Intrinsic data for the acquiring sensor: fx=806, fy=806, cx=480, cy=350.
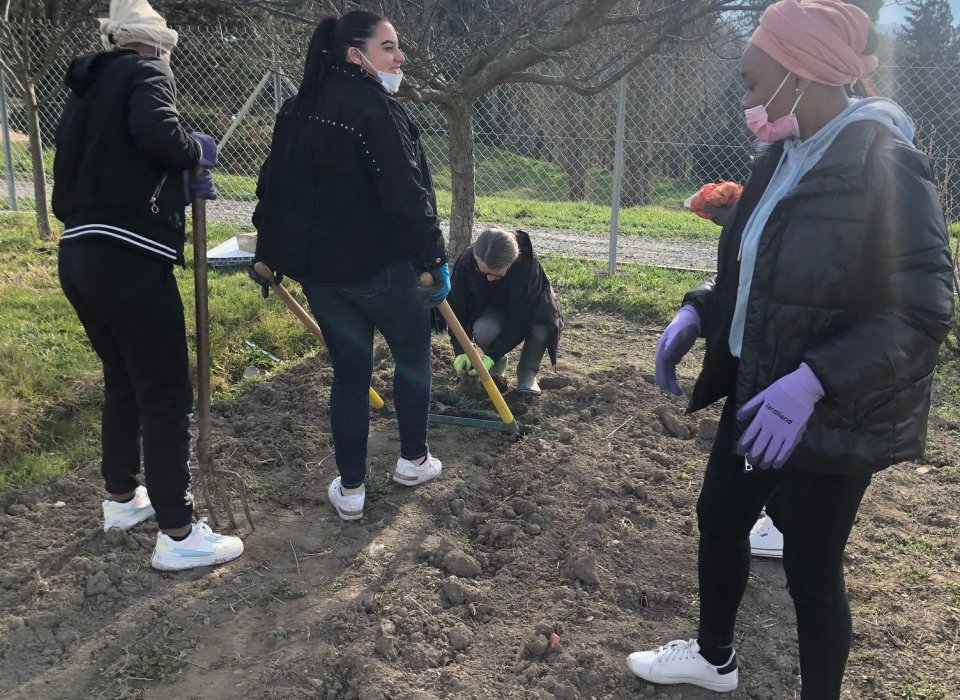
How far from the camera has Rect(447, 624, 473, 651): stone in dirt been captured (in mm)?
2627

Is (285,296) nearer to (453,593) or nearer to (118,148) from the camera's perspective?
(118,148)

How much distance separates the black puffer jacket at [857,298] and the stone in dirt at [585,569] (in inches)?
50.4

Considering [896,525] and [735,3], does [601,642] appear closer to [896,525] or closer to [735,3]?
[896,525]

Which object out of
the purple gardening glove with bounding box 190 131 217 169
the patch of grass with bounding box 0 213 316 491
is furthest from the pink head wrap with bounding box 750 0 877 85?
the patch of grass with bounding box 0 213 316 491

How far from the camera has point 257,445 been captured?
390 centimetres

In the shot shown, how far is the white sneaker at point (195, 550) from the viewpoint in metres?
2.90

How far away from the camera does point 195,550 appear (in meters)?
2.93

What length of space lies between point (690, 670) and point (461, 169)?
154 inches

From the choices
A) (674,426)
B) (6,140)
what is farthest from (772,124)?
(6,140)

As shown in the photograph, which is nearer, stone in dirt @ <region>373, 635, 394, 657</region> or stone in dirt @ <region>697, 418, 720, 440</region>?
stone in dirt @ <region>373, 635, 394, 657</region>

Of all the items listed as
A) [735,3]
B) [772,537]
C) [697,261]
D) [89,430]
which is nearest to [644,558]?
[772,537]

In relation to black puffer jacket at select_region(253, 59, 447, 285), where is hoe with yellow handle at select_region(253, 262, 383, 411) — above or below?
below

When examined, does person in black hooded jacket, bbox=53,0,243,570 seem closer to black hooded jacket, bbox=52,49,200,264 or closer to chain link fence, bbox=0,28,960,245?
black hooded jacket, bbox=52,49,200,264

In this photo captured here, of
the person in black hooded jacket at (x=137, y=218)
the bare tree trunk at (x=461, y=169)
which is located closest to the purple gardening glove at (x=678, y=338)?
the person in black hooded jacket at (x=137, y=218)
